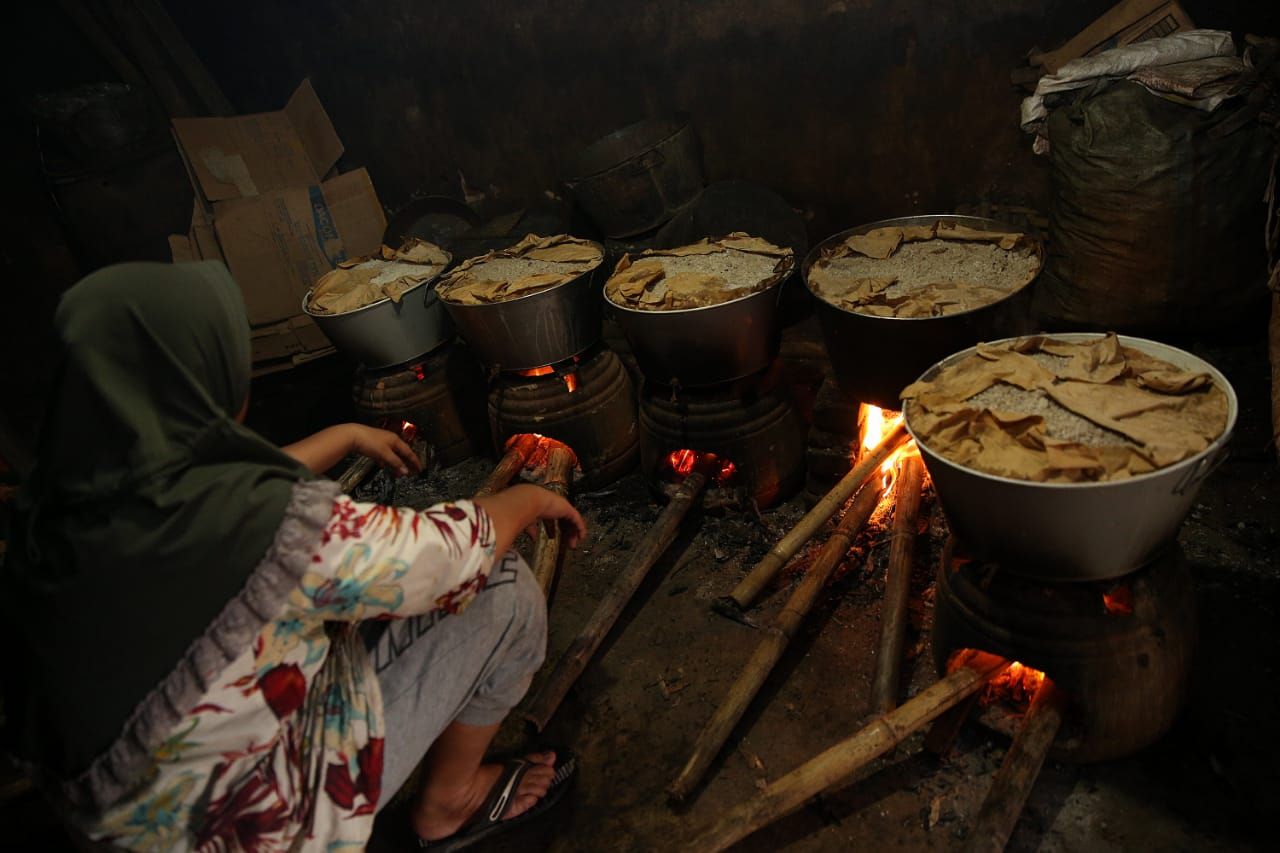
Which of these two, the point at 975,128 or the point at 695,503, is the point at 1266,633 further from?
the point at 975,128

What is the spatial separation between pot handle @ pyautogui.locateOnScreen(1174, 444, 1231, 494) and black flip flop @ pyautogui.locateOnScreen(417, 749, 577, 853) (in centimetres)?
232

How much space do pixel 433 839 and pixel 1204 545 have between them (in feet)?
11.5

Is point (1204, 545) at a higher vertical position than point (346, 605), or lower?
lower

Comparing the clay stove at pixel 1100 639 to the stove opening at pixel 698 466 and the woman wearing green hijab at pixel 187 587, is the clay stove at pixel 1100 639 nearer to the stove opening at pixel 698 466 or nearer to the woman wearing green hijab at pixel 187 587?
the woman wearing green hijab at pixel 187 587

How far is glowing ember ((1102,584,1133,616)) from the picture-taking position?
2250 millimetres

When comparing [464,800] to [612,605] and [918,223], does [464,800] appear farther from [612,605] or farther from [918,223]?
[918,223]

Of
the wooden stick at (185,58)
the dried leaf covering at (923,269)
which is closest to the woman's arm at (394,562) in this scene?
the dried leaf covering at (923,269)

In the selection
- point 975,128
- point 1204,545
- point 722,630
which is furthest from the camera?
point 975,128

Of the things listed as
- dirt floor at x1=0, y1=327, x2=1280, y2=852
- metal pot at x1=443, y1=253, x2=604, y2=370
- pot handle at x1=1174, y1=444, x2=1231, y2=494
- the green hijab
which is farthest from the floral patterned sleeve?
metal pot at x1=443, y1=253, x2=604, y2=370

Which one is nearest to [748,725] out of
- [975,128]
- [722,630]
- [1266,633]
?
[722,630]

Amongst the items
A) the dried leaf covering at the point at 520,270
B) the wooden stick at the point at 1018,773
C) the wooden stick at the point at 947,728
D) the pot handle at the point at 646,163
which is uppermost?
the pot handle at the point at 646,163

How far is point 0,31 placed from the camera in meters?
6.22

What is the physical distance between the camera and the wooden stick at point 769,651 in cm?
267

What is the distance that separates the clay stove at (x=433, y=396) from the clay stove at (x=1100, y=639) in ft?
12.1
